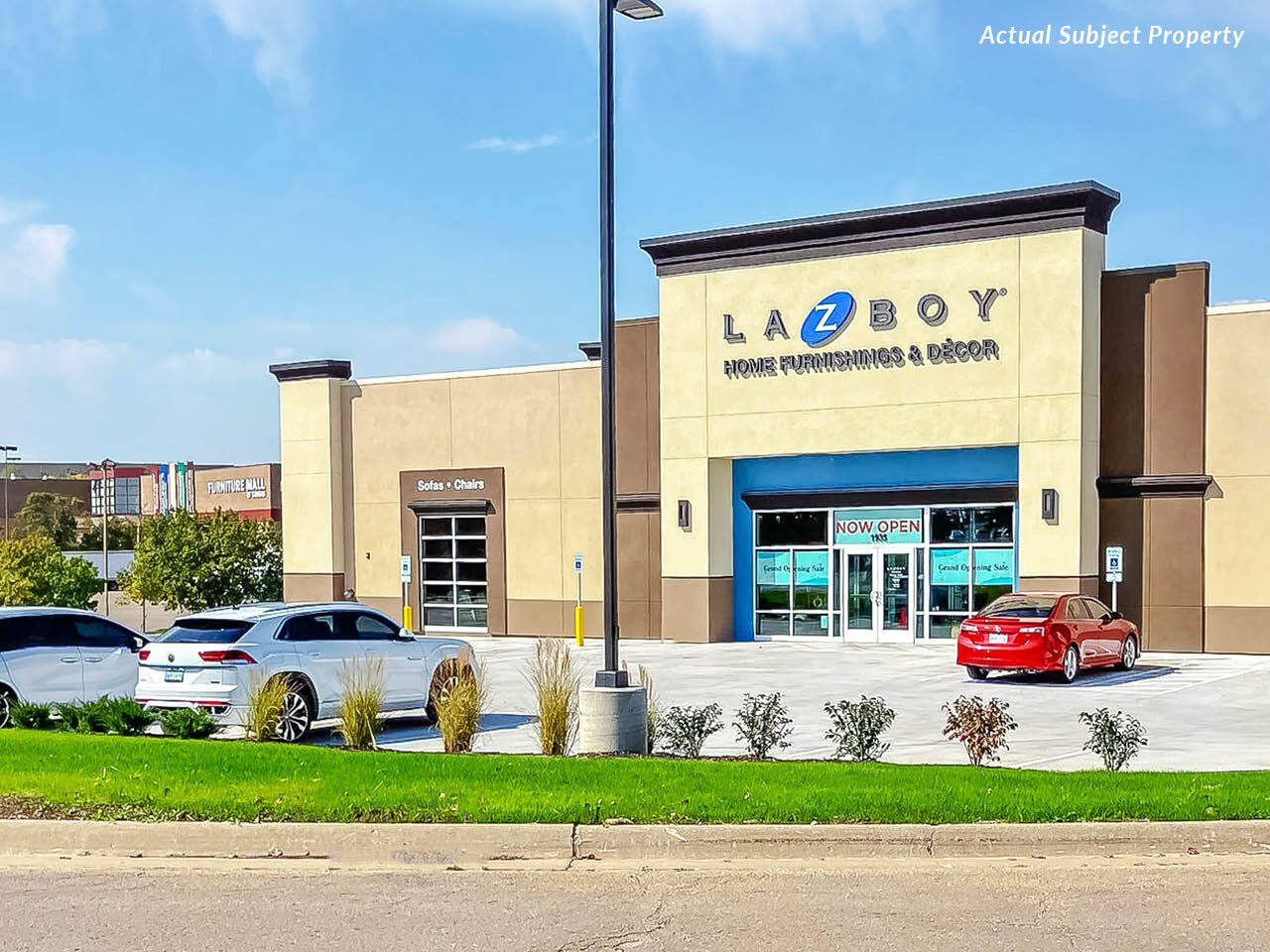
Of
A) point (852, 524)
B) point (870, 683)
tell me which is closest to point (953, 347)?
point (852, 524)

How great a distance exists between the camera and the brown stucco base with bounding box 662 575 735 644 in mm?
34000

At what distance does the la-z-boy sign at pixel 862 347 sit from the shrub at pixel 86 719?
67.2 ft

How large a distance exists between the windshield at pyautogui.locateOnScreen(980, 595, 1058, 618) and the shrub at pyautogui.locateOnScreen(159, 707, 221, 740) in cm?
1368

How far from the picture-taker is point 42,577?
41844 millimetres

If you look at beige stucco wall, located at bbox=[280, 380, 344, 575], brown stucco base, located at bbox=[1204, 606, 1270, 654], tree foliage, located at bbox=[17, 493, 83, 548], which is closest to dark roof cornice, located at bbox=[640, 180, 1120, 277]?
brown stucco base, located at bbox=[1204, 606, 1270, 654]

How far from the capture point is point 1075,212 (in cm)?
2927

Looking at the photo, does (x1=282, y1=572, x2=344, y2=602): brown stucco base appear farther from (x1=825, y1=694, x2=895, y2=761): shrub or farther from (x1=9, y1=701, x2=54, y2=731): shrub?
(x1=825, y1=694, x2=895, y2=761): shrub

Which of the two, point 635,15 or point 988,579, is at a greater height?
point 635,15

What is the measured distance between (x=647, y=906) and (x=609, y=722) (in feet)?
15.4

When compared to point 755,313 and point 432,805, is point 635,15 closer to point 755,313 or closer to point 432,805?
point 432,805

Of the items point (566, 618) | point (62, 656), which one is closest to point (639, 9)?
point (62, 656)

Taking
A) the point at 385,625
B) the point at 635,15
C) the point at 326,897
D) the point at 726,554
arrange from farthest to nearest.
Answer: the point at 726,554
the point at 385,625
the point at 635,15
the point at 326,897

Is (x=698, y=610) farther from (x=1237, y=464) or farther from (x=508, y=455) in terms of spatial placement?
(x=1237, y=464)

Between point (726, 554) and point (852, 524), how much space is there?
3.08 meters
